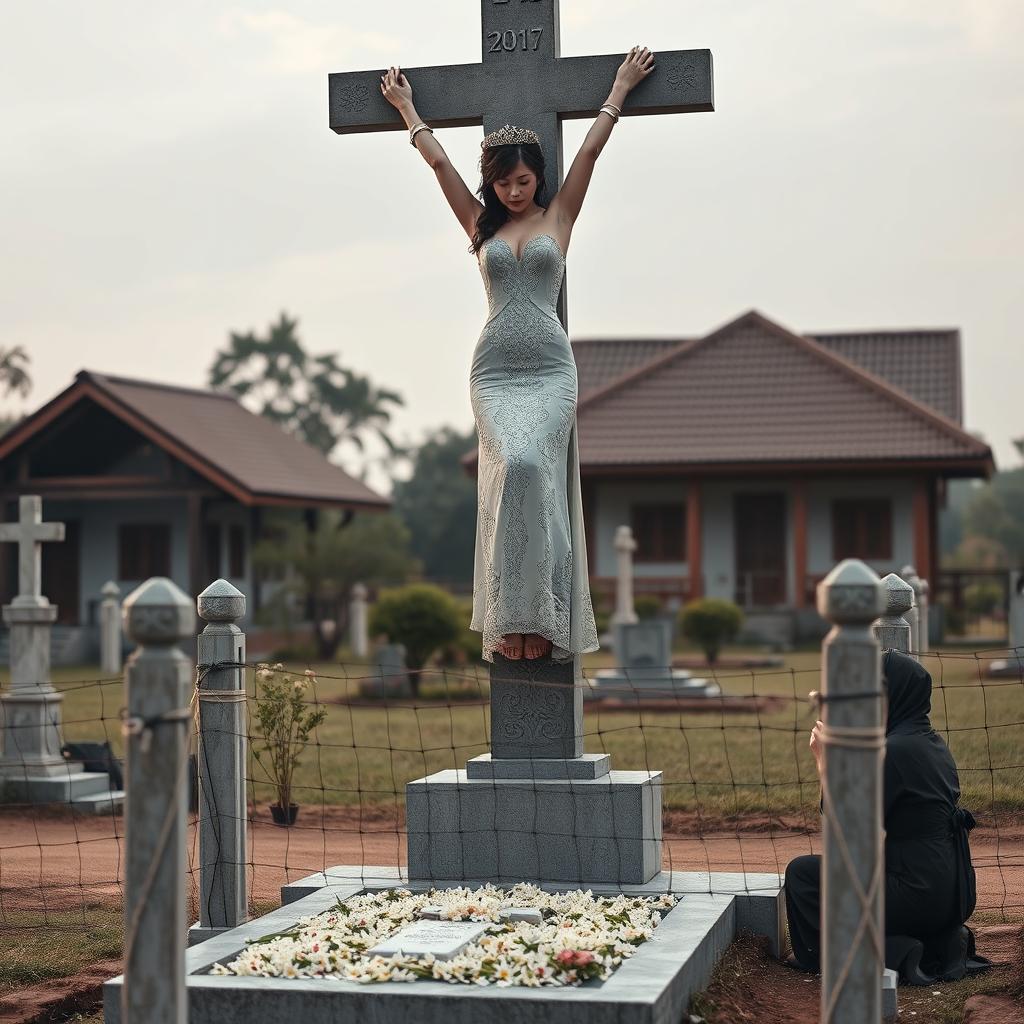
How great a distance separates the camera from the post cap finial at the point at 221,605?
6438 mm

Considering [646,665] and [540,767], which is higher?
[540,767]

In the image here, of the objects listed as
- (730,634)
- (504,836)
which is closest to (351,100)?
(504,836)

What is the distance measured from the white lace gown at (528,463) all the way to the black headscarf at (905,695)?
4.38ft

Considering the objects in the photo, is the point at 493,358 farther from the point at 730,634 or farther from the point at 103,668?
the point at 103,668

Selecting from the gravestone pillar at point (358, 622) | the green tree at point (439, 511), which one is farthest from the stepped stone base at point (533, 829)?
the green tree at point (439, 511)

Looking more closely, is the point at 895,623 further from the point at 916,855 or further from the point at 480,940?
the point at 480,940

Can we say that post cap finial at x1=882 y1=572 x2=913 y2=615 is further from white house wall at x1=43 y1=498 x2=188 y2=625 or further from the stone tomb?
white house wall at x1=43 y1=498 x2=188 y2=625

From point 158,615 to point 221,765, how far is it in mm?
2341

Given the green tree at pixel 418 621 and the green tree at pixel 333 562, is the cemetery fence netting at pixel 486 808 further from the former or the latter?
the green tree at pixel 333 562

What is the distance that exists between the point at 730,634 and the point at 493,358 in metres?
19.9


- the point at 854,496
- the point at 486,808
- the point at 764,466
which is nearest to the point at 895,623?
the point at 486,808

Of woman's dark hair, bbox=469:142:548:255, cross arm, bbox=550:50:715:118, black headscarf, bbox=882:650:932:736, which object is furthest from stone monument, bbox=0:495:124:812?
black headscarf, bbox=882:650:932:736

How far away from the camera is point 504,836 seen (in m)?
6.81

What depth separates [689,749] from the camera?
13.1 meters
